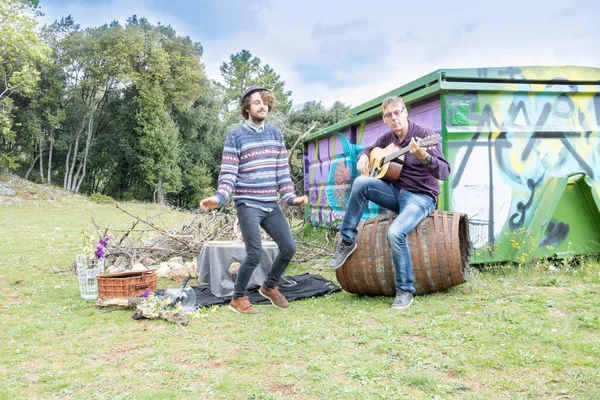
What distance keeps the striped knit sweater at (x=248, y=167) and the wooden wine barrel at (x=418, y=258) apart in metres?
1.06

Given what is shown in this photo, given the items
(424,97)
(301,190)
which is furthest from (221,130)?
(424,97)

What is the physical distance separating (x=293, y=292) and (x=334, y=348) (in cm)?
213

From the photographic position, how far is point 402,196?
4.65m

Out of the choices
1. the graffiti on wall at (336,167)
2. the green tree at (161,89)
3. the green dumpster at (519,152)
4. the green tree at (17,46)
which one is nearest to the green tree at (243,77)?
the green tree at (161,89)

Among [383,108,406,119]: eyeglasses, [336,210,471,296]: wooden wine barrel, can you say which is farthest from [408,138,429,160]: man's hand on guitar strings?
[336,210,471,296]: wooden wine barrel

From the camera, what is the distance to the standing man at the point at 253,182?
4.47 metres

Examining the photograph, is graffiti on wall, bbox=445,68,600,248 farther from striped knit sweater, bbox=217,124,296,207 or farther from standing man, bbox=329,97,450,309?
striped knit sweater, bbox=217,124,296,207

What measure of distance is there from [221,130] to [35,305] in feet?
101

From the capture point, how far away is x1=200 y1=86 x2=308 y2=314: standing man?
447 centimetres

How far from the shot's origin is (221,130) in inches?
1384

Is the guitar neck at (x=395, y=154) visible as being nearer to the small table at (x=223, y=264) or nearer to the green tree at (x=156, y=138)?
the small table at (x=223, y=264)

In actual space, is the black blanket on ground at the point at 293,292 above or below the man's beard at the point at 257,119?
below

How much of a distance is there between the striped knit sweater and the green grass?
119 centimetres

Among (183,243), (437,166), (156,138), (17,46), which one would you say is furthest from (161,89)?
(437,166)
